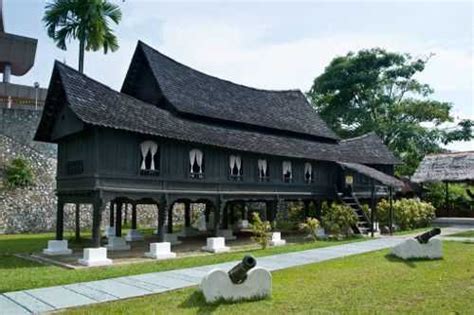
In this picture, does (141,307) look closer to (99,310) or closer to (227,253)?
(99,310)

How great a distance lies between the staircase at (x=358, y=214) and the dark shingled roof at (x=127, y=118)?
3953 millimetres

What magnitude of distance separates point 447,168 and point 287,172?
15.1m

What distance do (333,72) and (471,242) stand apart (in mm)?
25042

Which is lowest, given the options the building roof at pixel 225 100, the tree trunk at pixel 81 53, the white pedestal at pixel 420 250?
the white pedestal at pixel 420 250

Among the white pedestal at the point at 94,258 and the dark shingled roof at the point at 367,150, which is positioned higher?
the dark shingled roof at the point at 367,150

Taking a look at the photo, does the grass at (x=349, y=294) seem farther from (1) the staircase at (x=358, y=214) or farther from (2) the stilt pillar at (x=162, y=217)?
(1) the staircase at (x=358, y=214)

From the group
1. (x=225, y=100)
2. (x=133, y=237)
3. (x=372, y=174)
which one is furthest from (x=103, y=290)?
(x=372, y=174)

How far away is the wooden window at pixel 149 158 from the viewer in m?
14.6

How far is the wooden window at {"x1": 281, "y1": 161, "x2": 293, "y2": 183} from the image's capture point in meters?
20.4

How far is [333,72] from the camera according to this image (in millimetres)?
40031

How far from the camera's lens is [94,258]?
12602 millimetres

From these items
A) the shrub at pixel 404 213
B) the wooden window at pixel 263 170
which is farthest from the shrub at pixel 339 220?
the shrub at pixel 404 213

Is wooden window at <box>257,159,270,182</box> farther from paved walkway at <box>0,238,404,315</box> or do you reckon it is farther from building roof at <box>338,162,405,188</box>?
paved walkway at <box>0,238,404,315</box>

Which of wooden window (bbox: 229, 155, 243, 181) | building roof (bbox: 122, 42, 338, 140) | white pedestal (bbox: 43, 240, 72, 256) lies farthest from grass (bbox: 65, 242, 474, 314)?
building roof (bbox: 122, 42, 338, 140)
